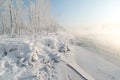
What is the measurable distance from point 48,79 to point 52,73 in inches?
24.6

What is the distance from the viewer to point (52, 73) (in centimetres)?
702

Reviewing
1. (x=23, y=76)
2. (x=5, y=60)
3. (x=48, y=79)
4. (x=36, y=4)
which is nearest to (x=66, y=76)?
(x=48, y=79)

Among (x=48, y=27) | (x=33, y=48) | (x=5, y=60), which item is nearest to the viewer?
(x=5, y=60)

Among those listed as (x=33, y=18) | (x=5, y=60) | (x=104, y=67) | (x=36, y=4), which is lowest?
(x=104, y=67)

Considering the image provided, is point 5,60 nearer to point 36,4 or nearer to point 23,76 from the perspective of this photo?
point 23,76

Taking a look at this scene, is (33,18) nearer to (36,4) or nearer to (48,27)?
(36,4)

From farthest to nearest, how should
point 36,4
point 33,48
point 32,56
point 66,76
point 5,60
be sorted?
point 36,4 < point 33,48 < point 32,56 < point 5,60 < point 66,76

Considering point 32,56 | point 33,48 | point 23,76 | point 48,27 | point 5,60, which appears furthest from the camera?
point 48,27

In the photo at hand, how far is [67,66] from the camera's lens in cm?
846

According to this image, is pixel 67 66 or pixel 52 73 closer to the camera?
pixel 52 73

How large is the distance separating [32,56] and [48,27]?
35.1 m

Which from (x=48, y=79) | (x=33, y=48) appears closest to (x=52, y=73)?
(x=48, y=79)

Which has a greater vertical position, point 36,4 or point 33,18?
point 36,4

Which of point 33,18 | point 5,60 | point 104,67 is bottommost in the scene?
point 104,67
